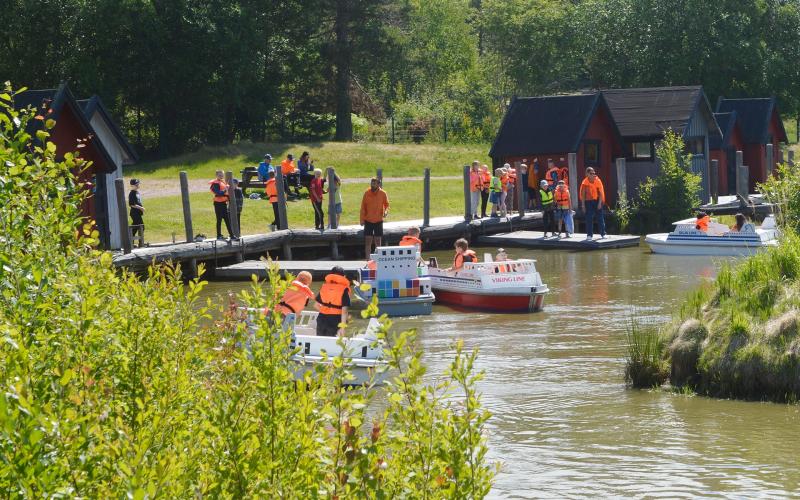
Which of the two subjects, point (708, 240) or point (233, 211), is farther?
point (708, 240)

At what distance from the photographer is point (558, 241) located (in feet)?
117

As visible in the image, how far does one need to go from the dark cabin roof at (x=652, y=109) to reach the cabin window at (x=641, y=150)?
56 centimetres

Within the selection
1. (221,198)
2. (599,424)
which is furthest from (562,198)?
(599,424)

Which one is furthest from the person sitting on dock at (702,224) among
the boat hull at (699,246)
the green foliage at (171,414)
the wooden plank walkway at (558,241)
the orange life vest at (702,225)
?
the green foliage at (171,414)

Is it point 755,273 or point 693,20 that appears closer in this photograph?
point 755,273

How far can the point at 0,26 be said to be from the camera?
49500 millimetres

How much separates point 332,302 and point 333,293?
0.56ft

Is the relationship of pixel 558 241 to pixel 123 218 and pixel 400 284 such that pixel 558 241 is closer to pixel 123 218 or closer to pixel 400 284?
pixel 400 284

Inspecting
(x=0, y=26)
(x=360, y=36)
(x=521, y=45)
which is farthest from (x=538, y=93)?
(x=0, y=26)

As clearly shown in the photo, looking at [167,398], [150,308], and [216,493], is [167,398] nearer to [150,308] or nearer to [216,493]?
[216,493]

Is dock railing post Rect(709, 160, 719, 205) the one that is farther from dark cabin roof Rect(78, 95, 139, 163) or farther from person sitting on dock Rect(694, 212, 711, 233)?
dark cabin roof Rect(78, 95, 139, 163)

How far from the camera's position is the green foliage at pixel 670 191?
3931cm

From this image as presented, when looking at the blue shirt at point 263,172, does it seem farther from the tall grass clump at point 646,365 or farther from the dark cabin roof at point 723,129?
the tall grass clump at point 646,365

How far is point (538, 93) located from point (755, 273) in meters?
57.1
